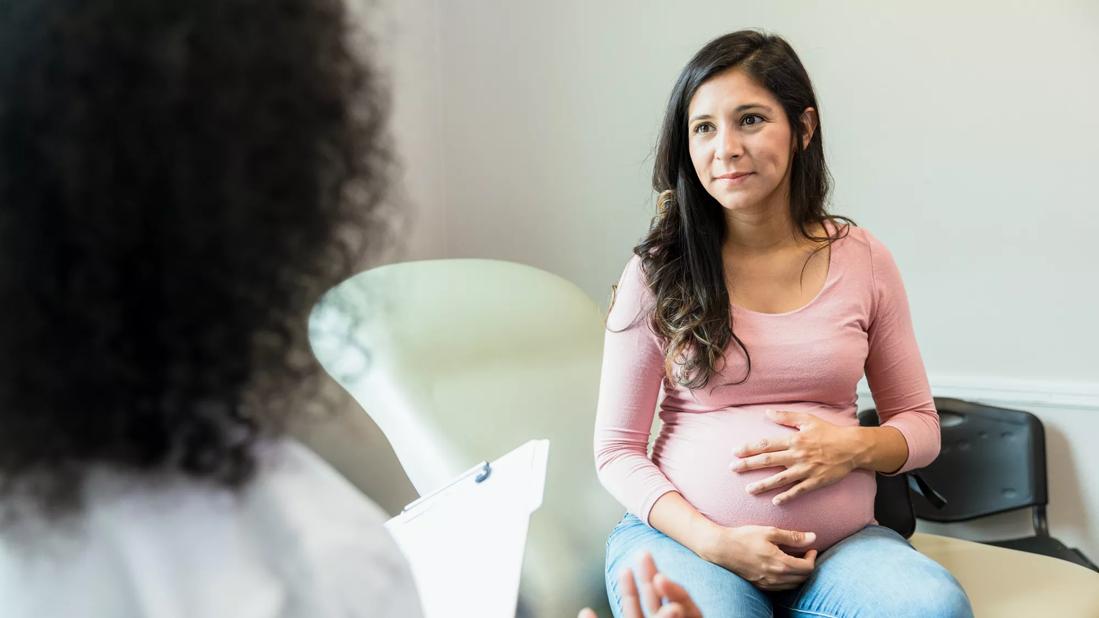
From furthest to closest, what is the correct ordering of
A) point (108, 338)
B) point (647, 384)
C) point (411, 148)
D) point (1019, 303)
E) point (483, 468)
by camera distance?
1. point (411, 148)
2. point (1019, 303)
3. point (647, 384)
4. point (483, 468)
5. point (108, 338)

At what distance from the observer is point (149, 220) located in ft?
1.31

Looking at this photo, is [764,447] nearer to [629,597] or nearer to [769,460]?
[769,460]

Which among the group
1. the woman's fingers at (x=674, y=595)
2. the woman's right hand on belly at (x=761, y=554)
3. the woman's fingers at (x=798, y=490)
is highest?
the woman's fingers at (x=674, y=595)

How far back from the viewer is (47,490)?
403 millimetres

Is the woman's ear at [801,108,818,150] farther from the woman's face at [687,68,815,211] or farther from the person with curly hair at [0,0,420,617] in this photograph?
the person with curly hair at [0,0,420,617]

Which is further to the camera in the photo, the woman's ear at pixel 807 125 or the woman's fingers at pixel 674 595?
the woman's ear at pixel 807 125

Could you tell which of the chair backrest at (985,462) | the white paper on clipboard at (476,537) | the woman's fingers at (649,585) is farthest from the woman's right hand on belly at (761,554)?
the chair backrest at (985,462)

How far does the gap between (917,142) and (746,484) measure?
3.27ft

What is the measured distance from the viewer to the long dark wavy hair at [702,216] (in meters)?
1.17

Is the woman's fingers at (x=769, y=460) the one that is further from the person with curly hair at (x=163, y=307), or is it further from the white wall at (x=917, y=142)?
the white wall at (x=917, y=142)

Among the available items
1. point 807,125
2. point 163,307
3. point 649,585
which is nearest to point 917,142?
point 807,125

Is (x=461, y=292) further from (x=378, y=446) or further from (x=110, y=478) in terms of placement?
(x=110, y=478)

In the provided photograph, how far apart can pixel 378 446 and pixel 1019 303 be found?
4.37 ft

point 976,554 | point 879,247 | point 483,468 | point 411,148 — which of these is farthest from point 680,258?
point 411,148
